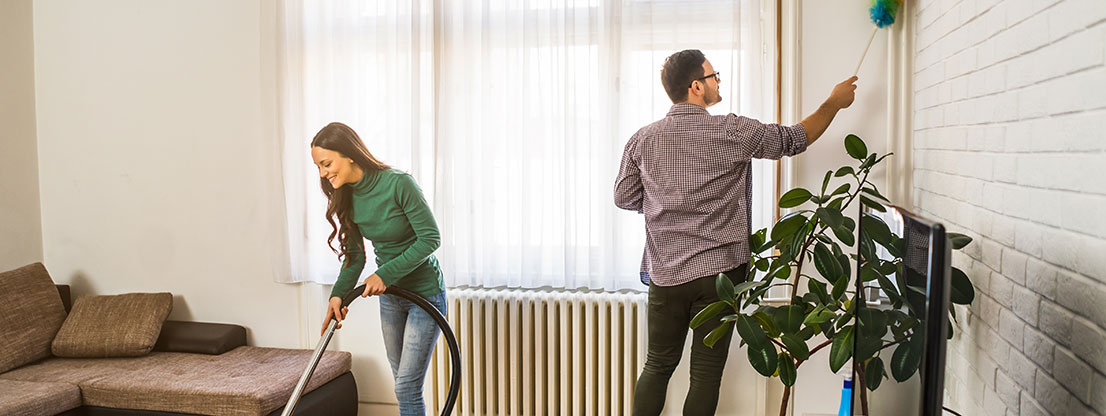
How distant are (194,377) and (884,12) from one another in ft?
9.84

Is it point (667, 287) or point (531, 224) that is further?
point (531, 224)

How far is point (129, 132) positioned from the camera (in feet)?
13.4

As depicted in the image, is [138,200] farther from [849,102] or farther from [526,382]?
[849,102]

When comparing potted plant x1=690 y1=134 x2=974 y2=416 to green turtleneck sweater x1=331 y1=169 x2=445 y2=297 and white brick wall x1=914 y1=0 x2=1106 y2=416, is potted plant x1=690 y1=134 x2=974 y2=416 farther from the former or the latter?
green turtleneck sweater x1=331 y1=169 x2=445 y2=297

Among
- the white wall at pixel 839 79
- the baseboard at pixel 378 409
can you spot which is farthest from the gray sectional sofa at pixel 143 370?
the white wall at pixel 839 79

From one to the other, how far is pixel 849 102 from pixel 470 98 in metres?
1.51

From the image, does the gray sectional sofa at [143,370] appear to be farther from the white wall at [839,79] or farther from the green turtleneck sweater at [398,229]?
the white wall at [839,79]

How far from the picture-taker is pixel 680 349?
2.95m

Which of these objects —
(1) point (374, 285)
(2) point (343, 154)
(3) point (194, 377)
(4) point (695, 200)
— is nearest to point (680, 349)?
(4) point (695, 200)

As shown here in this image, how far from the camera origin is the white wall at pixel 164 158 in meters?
3.92

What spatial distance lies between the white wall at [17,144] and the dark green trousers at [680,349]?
10.5ft

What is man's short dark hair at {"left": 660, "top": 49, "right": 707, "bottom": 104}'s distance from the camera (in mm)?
2887

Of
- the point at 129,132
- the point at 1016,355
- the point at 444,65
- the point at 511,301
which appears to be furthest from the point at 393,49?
the point at 1016,355

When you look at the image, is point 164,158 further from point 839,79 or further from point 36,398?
point 839,79
